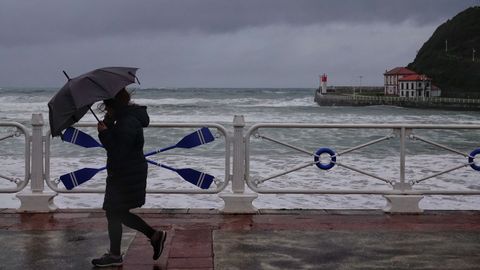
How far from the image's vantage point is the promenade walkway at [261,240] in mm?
4742

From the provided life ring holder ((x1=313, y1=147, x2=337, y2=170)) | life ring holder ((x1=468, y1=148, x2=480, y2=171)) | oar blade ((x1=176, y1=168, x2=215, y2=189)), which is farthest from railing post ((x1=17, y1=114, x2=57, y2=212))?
life ring holder ((x1=468, y1=148, x2=480, y2=171))

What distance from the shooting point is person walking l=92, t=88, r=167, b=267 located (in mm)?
4309

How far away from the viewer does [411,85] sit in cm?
10138

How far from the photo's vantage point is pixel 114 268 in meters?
4.61

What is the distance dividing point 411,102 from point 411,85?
73.0 ft

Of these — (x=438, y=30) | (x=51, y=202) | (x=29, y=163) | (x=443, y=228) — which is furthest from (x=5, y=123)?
(x=438, y=30)

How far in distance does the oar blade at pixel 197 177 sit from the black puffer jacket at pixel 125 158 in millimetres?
2144

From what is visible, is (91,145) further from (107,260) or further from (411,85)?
(411,85)

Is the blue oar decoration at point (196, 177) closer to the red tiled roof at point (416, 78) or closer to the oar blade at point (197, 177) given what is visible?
Result: the oar blade at point (197, 177)

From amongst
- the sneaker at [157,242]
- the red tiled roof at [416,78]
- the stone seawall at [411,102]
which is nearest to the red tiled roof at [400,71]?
the red tiled roof at [416,78]

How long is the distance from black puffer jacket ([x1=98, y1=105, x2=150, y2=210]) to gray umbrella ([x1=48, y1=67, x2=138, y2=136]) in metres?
0.25

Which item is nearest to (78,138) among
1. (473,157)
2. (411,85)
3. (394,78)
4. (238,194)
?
(238,194)

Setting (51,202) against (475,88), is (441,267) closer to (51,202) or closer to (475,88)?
(51,202)

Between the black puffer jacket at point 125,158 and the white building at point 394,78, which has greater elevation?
the white building at point 394,78
